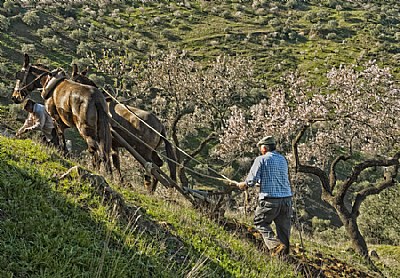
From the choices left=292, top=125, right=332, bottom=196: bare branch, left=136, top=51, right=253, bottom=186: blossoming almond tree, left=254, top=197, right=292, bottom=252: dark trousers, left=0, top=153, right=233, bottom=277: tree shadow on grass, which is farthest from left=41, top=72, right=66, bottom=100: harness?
left=136, top=51, right=253, bottom=186: blossoming almond tree

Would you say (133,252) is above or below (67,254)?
below

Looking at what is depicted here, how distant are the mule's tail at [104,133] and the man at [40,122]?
231 cm

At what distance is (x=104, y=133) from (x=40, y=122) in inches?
116

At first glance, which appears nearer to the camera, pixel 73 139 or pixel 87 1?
pixel 73 139

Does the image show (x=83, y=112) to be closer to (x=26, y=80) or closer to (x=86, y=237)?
(x=26, y=80)

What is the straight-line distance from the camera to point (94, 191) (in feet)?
19.3

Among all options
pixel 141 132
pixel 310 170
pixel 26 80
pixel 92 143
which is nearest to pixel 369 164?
pixel 310 170

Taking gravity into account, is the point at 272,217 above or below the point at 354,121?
above

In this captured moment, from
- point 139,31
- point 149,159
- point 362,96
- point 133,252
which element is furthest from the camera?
point 139,31

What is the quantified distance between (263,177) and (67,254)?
4.23 m

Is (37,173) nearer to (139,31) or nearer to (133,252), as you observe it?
(133,252)

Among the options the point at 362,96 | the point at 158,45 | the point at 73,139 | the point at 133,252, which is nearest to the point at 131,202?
the point at 133,252

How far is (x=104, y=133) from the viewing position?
9.54 metres

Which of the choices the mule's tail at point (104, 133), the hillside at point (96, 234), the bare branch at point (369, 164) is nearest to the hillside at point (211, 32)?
the mule's tail at point (104, 133)
